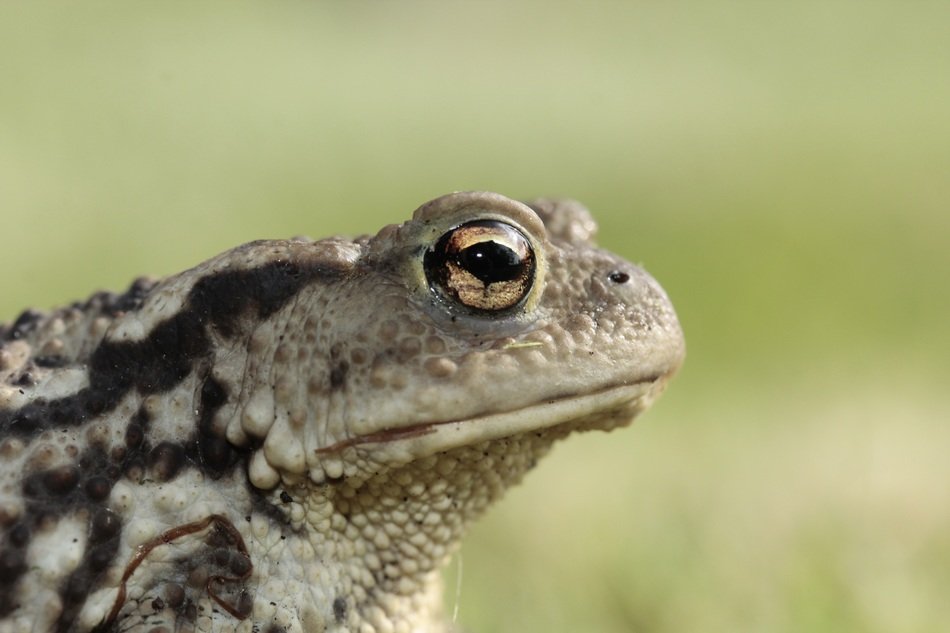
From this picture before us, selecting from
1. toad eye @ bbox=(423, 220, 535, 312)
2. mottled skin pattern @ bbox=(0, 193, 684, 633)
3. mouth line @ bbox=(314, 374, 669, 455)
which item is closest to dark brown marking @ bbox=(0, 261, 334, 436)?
mottled skin pattern @ bbox=(0, 193, 684, 633)

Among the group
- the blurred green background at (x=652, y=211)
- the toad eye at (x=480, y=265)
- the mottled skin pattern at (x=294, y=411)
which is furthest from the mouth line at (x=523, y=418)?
the blurred green background at (x=652, y=211)

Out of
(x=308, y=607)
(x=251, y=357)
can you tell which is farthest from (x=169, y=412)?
(x=308, y=607)

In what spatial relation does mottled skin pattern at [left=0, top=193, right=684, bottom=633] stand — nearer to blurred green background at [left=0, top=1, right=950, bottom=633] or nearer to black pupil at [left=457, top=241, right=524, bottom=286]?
black pupil at [left=457, top=241, right=524, bottom=286]

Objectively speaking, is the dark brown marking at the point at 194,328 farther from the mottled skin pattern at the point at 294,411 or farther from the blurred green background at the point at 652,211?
the blurred green background at the point at 652,211

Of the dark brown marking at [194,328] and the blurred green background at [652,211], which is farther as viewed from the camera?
the blurred green background at [652,211]

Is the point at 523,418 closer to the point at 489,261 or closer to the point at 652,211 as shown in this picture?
the point at 489,261

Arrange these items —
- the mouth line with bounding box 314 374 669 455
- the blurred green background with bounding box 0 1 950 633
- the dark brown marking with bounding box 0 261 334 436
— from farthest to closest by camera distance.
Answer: the blurred green background with bounding box 0 1 950 633 → the dark brown marking with bounding box 0 261 334 436 → the mouth line with bounding box 314 374 669 455
